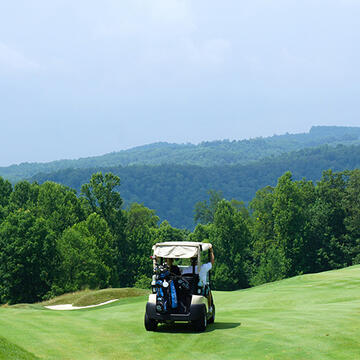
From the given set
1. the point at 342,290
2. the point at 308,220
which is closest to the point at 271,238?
the point at 308,220

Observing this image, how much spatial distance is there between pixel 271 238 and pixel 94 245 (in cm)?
3970

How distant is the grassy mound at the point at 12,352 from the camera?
47.9 feet

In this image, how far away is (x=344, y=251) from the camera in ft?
286

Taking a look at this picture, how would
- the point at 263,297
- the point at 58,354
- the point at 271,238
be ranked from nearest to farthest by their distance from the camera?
the point at 58,354 < the point at 263,297 < the point at 271,238

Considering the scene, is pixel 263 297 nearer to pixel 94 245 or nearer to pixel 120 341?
pixel 120 341

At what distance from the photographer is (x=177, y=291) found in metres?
18.6

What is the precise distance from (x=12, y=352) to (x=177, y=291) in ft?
18.4

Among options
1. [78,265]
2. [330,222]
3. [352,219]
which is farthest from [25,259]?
[352,219]

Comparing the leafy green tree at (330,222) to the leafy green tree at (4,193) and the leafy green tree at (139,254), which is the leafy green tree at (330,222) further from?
the leafy green tree at (4,193)

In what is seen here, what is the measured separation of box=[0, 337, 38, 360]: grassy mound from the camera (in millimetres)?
14605

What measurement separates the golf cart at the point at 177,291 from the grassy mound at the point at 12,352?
4.53 m

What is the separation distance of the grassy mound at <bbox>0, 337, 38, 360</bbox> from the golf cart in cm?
453

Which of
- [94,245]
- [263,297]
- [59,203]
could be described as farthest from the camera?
[59,203]

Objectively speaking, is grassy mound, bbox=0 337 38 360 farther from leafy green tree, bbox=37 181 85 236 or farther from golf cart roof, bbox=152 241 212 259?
leafy green tree, bbox=37 181 85 236
